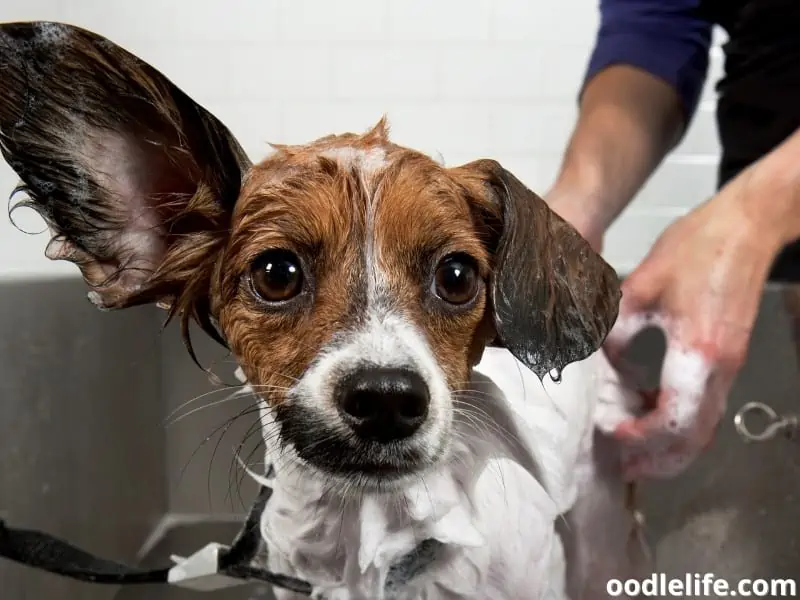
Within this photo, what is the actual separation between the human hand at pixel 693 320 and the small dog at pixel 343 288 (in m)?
0.08

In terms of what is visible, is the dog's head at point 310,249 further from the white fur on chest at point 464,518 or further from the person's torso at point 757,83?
the person's torso at point 757,83

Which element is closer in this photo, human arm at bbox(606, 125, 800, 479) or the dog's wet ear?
the dog's wet ear

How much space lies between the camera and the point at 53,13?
18.8 inches

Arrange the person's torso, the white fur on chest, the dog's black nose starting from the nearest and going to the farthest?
the dog's black nose, the white fur on chest, the person's torso

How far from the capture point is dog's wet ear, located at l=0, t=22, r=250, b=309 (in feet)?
1.19

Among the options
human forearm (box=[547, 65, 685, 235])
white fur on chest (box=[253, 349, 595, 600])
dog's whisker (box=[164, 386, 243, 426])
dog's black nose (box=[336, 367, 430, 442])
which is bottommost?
white fur on chest (box=[253, 349, 595, 600])

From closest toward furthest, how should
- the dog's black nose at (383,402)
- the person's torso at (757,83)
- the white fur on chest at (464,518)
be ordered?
the dog's black nose at (383,402) < the white fur on chest at (464,518) < the person's torso at (757,83)

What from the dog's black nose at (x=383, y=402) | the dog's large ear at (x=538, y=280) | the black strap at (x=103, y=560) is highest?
the dog's large ear at (x=538, y=280)

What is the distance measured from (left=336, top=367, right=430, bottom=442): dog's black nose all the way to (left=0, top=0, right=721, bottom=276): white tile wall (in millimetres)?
183

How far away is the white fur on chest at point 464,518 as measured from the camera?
1.50 ft

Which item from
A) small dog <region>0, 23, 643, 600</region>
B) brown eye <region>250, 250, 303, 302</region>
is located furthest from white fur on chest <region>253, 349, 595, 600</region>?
brown eye <region>250, 250, 303, 302</region>

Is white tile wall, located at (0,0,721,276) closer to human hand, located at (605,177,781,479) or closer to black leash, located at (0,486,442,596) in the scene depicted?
human hand, located at (605,177,781,479)

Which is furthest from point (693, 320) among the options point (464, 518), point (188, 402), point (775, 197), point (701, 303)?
point (188, 402)

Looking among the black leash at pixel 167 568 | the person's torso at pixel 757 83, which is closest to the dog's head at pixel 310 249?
the black leash at pixel 167 568
